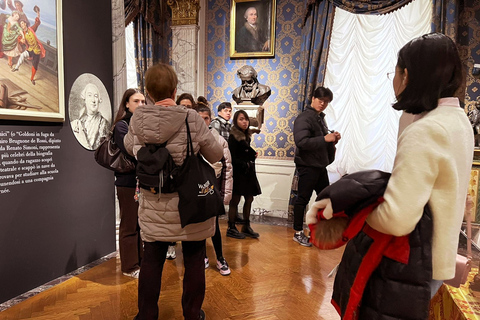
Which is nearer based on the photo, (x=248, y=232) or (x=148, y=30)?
(x=248, y=232)

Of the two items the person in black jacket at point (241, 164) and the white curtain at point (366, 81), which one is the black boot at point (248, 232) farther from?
the white curtain at point (366, 81)

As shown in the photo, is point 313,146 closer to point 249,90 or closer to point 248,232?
point 248,232

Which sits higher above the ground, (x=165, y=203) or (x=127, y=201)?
(x=165, y=203)

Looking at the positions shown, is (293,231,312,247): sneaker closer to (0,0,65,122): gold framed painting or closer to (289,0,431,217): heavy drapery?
(289,0,431,217): heavy drapery

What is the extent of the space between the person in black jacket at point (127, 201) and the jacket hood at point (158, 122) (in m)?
0.95

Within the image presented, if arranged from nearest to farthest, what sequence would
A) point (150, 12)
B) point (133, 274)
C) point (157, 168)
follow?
point (157, 168), point (133, 274), point (150, 12)

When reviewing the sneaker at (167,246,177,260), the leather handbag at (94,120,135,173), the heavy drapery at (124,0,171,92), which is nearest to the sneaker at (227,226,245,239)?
the sneaker at (167,246,177,260)

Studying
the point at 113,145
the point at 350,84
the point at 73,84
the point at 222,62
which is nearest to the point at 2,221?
the point at 113,145

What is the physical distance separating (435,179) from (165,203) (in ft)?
4.36

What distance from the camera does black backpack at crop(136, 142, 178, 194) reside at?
66.1 inches

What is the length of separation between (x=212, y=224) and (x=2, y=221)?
5.42ft

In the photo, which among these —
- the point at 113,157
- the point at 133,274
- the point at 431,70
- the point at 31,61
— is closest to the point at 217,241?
the point at 133,274

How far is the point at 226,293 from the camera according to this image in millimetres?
2600

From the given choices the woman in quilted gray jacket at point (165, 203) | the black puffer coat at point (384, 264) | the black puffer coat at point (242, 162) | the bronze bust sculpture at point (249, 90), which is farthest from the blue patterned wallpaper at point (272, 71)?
the black puffer coat at point (384, 264)
